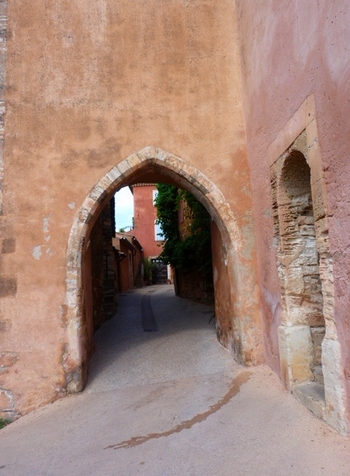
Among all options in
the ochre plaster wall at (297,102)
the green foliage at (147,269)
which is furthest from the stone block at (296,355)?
the green foliage at (147,269)

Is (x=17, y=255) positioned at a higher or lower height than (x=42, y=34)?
lower

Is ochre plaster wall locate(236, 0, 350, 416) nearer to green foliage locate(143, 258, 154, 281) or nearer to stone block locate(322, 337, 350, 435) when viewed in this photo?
stone block locate(322, 337, 350, 435)

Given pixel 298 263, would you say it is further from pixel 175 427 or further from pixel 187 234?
pixel 187 234

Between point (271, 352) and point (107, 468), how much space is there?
2.11m

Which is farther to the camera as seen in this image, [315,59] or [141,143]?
[141,143]

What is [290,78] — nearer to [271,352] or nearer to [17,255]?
[271,352]

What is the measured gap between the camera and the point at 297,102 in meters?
3.00

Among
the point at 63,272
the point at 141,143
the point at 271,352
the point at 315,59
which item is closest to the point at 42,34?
the point at 141,143

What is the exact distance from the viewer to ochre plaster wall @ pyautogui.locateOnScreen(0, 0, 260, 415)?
397 cm

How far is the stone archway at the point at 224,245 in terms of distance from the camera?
3.97 m

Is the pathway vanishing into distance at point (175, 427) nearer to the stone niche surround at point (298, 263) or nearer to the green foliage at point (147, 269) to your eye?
the stone niche surround at point (298, 263)

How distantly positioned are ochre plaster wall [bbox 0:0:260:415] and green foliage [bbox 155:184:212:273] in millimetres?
2972

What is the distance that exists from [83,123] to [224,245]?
2441mm

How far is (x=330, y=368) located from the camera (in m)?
2.52
